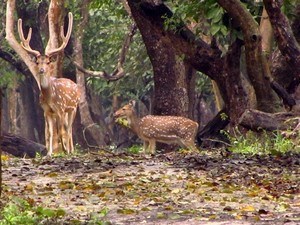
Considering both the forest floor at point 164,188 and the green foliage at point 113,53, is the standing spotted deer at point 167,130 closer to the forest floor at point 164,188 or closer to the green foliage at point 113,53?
the forest floor at point 164,188

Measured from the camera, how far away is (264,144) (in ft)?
51.1

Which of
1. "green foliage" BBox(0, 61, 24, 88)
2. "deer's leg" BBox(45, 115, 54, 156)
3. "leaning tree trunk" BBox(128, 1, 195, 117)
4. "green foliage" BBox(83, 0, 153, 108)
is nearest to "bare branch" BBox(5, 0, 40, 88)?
"deer's leg" BBox(45, 115, 54, 156)

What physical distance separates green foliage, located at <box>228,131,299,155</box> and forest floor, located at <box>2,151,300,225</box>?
0.53 m

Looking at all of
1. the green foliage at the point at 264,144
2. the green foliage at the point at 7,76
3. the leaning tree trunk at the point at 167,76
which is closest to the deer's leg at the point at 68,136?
the leaning tree trunk at the point at 167,76

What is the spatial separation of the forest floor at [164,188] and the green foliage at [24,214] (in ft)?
0.43

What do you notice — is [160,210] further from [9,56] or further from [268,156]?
[9,56]

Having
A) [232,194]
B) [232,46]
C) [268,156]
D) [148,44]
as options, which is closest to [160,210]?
[232,194]

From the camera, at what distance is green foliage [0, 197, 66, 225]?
826cm

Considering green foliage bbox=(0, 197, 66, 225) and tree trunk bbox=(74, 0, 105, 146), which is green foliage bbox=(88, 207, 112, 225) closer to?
green foliage bbox=(0, 197, 66, 225)

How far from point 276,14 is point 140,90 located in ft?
67.6

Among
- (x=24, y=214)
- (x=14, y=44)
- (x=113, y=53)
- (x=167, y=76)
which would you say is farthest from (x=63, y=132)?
(x=113, y=53)

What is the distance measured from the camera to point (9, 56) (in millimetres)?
29828

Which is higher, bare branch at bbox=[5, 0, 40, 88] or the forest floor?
bare branch at bbox=[5, 0, 40, 88]

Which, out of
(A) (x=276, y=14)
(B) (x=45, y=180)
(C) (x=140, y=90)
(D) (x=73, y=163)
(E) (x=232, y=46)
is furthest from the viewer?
(C) (x=140, y=90)
